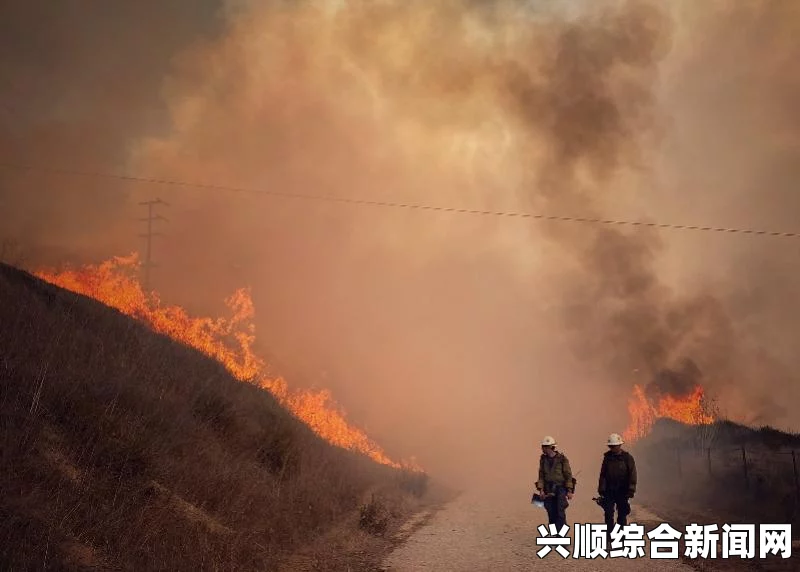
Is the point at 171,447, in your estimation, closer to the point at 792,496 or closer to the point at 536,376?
the point at 792,496

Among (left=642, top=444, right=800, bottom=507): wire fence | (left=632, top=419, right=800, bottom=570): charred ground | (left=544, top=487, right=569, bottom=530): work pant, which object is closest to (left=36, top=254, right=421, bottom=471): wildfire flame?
(left=642, top=444, right=800, bottom=507): wire fence

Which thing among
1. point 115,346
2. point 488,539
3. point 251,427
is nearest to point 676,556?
point 488,539

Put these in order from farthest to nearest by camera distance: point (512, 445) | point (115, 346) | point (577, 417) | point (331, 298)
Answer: point (577, 417), point (512, 445), point (331, 298), point (115, 346)

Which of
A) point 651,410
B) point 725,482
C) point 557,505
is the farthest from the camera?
point 651,410

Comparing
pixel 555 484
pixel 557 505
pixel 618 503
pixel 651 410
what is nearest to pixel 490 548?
pixel 557 505

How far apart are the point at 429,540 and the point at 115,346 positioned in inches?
367

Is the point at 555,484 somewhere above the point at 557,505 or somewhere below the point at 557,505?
above

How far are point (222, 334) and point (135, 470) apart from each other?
127 feet

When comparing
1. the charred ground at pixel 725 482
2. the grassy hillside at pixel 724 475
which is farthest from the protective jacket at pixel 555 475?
the grassy hillside at pixel 724 475

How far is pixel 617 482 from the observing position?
11.2 metres

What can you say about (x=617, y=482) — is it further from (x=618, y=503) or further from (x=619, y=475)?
(x=618, y=503)

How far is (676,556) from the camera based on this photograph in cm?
1110

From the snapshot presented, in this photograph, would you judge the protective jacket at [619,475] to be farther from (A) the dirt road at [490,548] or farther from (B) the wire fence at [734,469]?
(B) the wire fence at [734,469]

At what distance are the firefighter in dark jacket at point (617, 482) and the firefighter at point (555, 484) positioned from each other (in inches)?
34.7
